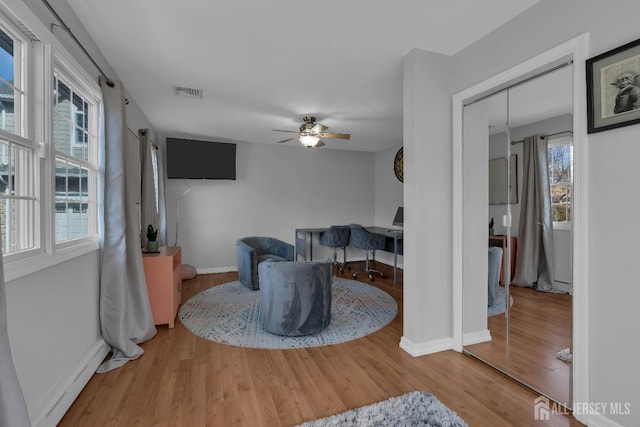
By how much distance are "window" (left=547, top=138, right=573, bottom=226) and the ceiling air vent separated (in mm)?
3240

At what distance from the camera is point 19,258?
4.64 ft

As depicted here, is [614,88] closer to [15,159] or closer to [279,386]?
[279,386]

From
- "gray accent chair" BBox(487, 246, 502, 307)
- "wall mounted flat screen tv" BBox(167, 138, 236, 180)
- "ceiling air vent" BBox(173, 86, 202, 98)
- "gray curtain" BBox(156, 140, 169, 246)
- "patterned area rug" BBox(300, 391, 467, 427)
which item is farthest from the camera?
"wall mounted flat screen tv" BBox(167, 138, 236, 180)

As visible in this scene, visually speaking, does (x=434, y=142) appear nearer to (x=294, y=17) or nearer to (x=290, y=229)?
(x=294, y=17)

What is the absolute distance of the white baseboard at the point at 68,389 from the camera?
1.52m

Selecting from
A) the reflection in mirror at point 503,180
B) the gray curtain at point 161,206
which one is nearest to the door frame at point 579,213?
the reflection in mirror at point 503,180

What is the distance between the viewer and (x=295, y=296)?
→ 2.70 meters

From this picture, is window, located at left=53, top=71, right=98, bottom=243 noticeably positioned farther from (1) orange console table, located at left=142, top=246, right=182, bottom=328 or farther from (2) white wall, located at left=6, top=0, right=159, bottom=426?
(1) orange console table, located at left=142, top=246, right=182, bottom=328

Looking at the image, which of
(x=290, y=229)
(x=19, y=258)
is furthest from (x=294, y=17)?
(x=290, y=229)

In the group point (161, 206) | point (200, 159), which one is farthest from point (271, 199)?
point (161, 206)

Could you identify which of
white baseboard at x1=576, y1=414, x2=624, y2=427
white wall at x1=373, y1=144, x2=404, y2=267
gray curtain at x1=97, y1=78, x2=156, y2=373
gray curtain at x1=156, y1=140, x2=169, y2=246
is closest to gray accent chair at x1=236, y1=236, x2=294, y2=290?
gray curtain at x1=156, y1=140, x2=169, y2=246

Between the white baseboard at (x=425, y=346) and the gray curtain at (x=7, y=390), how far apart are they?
2.30 m

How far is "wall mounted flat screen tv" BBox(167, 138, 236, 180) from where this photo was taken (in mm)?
4953

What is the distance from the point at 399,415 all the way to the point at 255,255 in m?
2.97
